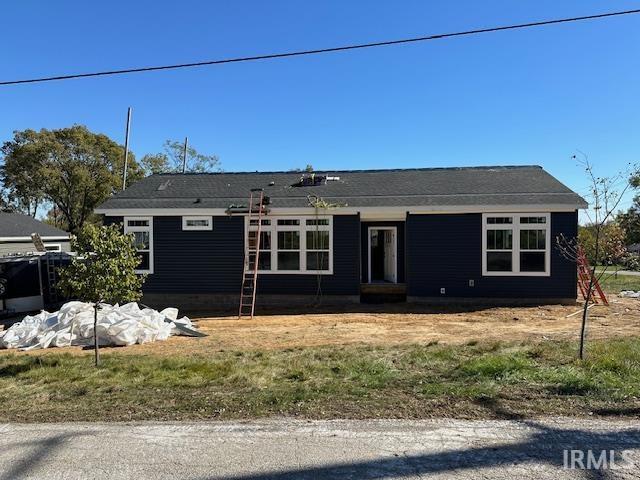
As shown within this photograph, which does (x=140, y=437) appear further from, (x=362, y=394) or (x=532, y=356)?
(x=532, y=356)

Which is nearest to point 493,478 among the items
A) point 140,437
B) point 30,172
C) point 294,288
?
point 140,437

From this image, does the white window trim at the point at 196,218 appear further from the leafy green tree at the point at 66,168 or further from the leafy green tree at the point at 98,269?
the leafy green tree at the point at 66,168

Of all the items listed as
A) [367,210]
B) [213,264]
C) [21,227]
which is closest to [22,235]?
[21,227]

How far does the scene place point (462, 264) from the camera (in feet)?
45.7

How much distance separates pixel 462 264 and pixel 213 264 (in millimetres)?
7294

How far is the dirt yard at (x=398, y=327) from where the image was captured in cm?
910

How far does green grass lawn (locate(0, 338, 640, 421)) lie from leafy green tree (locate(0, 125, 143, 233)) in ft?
109

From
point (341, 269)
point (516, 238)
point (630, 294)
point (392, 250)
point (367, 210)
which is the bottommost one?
point (630, 294)

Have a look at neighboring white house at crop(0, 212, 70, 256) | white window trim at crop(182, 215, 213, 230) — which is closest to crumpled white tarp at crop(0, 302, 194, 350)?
white window trim at crop(182, 215, 213, 230)

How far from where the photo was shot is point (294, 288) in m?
14.5

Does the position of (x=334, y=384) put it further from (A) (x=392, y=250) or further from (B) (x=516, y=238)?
(A) (x=392, y=250)

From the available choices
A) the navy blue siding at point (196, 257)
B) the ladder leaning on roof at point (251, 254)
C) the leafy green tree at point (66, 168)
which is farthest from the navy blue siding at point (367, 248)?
the leafy green tree at point (66, 168)

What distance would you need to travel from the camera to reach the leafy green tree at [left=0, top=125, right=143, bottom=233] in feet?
121

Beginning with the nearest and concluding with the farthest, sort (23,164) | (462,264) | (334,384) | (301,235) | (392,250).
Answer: (334,384), (462,264), (301,235), (392,250), (23,164)
